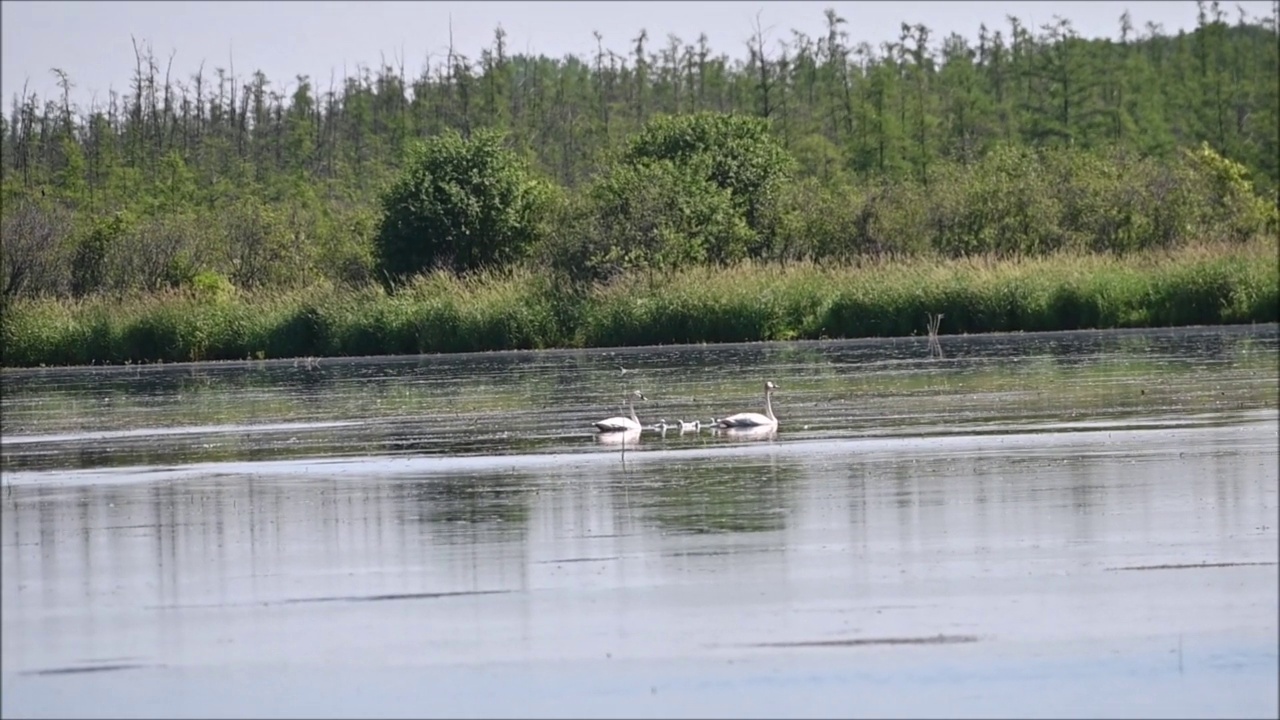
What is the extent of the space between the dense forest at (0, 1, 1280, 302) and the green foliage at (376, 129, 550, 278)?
1.17 meters

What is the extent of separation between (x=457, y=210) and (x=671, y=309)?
1238 centimetres

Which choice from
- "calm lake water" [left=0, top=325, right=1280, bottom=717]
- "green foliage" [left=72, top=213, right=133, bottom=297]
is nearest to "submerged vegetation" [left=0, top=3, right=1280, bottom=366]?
"green foliage" [left=72, top=213, right=133, bottom=297]

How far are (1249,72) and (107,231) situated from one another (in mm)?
63908

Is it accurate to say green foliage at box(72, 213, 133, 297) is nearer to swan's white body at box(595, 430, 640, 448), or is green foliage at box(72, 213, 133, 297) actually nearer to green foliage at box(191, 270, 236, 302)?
green foliage at box(191, 270, 236, 302)

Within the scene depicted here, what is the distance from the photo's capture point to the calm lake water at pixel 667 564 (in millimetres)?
9336

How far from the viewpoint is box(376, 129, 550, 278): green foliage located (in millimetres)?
56875

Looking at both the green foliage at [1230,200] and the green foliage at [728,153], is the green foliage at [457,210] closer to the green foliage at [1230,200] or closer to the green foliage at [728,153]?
the green foliage at [728,153]

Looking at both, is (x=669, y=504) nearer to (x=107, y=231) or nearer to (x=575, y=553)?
(x=575, y=553)

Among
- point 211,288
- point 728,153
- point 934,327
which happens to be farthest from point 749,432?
point 728,153

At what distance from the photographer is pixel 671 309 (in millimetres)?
46625

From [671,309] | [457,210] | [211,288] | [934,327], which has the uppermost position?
[457,210]

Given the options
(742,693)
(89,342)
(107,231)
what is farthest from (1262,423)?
(107,231)

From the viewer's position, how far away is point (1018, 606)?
10.7m

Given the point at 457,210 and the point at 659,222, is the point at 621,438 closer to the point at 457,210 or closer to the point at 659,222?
the point at 659,222
